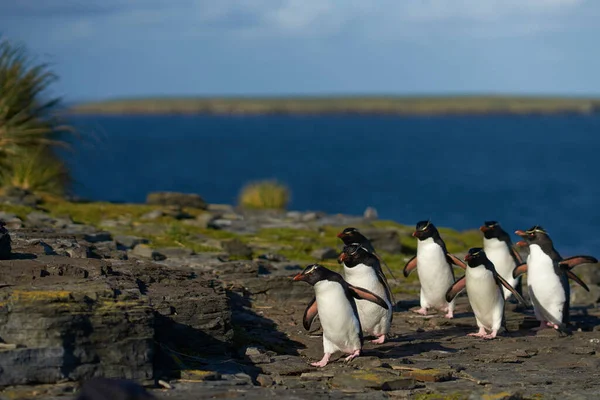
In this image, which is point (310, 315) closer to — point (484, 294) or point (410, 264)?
point (484, 294)

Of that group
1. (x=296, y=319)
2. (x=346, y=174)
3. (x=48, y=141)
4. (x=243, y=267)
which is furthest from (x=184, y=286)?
(x=346, y=174)

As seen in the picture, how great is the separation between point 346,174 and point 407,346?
70.1m

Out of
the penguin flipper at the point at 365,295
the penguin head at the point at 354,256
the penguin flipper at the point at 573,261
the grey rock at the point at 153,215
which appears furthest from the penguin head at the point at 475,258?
the grey rock at the point at 153,215

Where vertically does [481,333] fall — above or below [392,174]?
below

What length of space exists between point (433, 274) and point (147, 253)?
448cm

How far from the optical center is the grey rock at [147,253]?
52.2 ft

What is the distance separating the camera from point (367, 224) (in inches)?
890

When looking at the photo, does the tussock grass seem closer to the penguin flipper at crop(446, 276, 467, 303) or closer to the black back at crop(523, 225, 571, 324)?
the black back at crop(523, 225, 571, 324)

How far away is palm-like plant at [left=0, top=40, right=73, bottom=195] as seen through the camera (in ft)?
75.8

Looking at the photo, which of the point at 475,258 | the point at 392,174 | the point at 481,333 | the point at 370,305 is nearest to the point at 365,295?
the point at 370,305

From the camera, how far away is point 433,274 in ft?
47.4

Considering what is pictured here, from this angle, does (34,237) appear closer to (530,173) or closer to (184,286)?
(184,286)

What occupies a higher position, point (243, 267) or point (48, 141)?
point (48, 141)

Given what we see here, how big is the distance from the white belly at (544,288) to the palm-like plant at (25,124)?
1287cm
